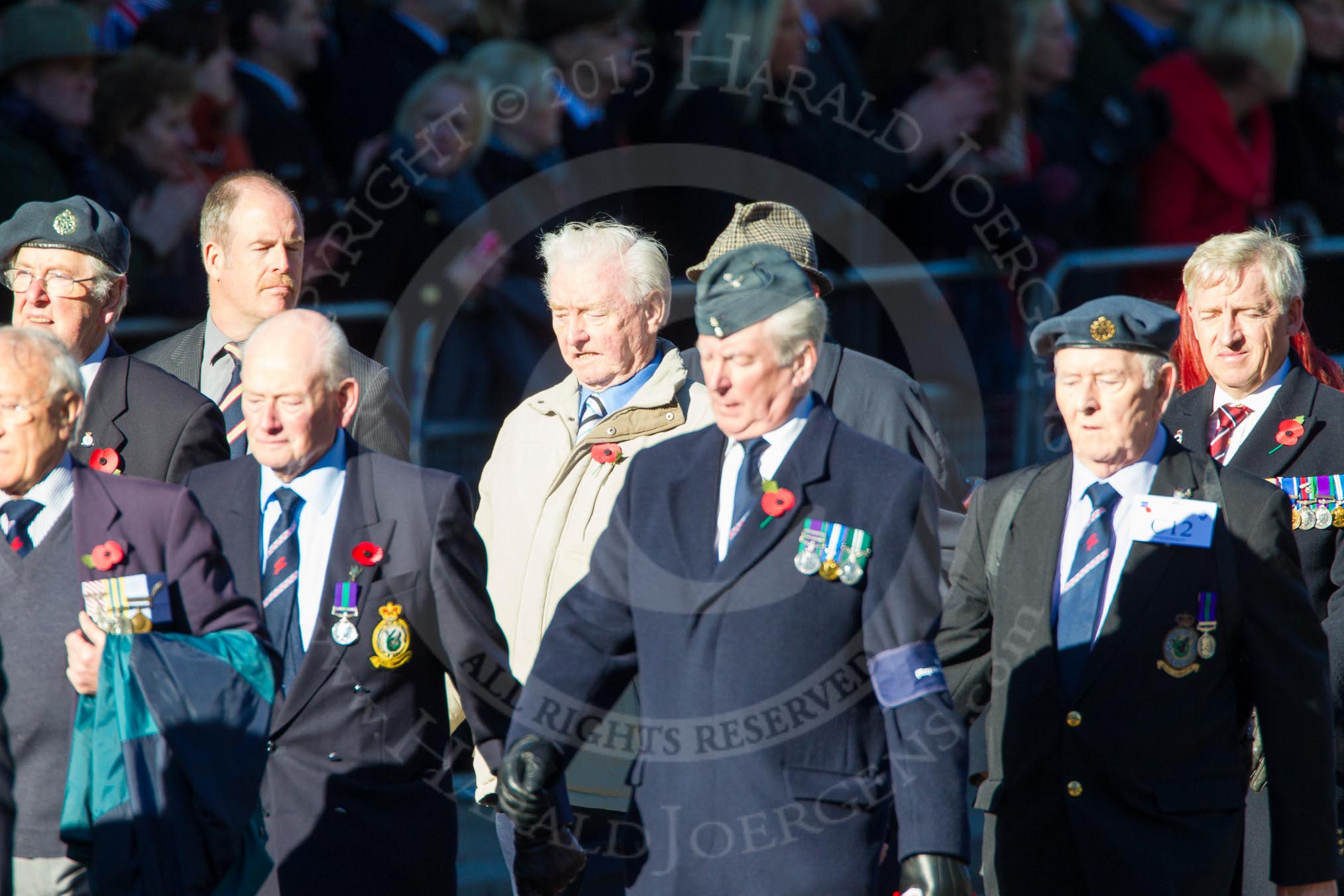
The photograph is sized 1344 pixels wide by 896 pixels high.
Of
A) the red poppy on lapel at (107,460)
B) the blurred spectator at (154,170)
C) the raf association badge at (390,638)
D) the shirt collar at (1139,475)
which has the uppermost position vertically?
the blurred spectator at (154,170)

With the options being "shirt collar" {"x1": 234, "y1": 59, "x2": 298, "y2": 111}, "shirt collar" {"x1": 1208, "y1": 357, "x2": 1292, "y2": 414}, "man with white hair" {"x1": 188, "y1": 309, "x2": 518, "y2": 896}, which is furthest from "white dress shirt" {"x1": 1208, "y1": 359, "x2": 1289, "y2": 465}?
"shirt collar" {"x1": 234, "y1": 59, "x2": 298, "y2": 111}

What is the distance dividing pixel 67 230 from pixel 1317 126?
7.24 m

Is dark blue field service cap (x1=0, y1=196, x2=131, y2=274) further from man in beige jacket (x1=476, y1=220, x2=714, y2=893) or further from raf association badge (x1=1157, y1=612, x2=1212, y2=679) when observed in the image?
raf association badge (x1=1157, y1=612, x2=1212, y2=679)

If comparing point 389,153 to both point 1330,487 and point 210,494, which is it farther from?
point 1330,487

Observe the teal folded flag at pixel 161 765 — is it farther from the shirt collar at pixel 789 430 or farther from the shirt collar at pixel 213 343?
the shirt collar at pixel 213 343

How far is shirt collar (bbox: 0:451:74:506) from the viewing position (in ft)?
13.3

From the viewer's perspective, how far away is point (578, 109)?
8102mm

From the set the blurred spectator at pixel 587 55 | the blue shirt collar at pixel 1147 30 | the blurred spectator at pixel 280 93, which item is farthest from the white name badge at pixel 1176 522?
the blue shirt collar at pixel 1147 30

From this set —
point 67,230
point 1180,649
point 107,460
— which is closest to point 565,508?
point 107,460

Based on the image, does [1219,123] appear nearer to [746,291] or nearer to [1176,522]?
[1176,522]

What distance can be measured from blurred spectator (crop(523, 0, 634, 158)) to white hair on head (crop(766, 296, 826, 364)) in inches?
171

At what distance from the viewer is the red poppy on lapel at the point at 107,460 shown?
4902mm

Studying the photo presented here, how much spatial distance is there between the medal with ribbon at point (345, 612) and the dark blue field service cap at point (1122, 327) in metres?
1.75

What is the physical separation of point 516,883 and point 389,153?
13.8ft
